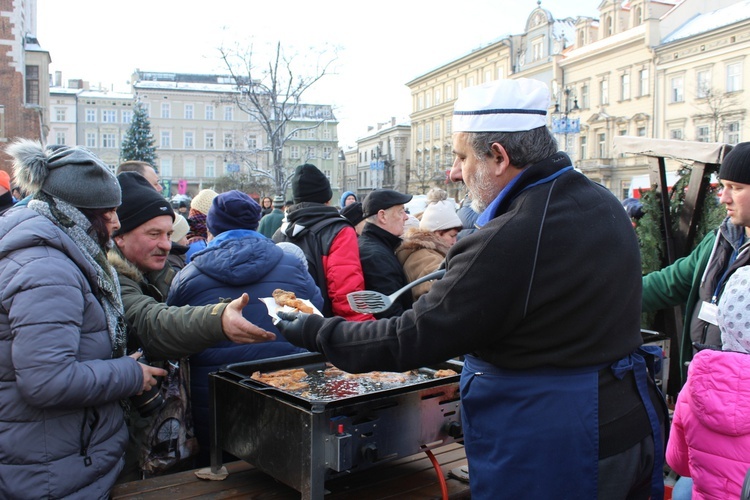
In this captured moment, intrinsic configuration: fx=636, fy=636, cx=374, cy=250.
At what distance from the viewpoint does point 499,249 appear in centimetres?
167

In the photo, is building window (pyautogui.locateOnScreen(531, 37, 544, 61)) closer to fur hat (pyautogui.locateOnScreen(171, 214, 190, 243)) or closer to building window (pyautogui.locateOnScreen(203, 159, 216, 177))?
building window (pyautogui.locateOnScreen(203, 159, 216, 177))

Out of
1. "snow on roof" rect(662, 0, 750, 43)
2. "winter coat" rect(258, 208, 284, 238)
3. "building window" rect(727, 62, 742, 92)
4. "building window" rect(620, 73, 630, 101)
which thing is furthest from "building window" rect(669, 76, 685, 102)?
"winter coat" rect(258, 208, 284, 238)

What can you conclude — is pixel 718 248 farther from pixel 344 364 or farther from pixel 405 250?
pixel 344 364

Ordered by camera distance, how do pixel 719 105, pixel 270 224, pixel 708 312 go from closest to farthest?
pixel 708 312 → pixel 270 224 → pixel 719 105

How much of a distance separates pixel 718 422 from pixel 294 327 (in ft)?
4.78

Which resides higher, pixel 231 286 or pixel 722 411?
pixel 231 286

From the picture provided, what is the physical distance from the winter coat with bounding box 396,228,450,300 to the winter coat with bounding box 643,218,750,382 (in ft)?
4.25

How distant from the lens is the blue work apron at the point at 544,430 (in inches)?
67.3

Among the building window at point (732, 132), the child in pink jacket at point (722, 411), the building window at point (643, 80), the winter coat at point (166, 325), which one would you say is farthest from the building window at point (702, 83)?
→ the winter coat at point (166, 325)

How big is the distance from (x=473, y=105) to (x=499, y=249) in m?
0.46

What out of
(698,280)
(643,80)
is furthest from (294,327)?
(643,80)

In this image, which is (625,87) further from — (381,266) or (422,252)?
(381,266)

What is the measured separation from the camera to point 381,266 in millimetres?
4145

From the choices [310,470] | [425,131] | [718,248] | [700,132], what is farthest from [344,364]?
[425,131]
